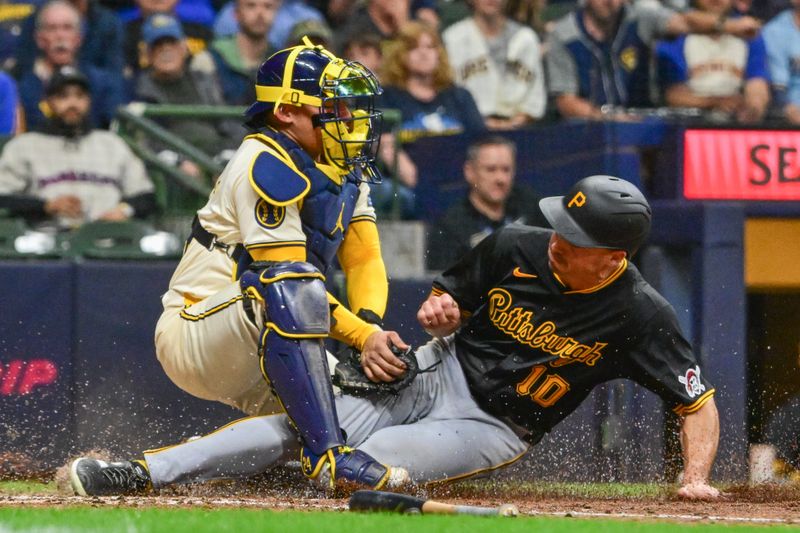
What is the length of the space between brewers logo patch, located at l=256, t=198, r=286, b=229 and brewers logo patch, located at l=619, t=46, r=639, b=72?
408 cm

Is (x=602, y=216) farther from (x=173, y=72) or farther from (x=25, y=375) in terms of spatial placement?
(x=173, y=72)

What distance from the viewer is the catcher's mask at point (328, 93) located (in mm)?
4586

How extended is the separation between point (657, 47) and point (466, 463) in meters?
4.04

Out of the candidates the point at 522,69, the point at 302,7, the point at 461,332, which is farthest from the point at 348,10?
the point at 461,332

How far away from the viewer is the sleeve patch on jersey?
4.34m

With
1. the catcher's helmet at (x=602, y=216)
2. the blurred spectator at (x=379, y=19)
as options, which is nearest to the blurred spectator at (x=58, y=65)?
the blurred spectator at (x=379, y=19)

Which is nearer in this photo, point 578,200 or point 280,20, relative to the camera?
point 578,200

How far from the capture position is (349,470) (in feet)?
13.9

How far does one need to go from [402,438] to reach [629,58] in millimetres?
4119

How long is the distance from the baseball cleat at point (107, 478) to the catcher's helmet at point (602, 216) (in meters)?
1.57

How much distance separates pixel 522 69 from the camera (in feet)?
27.3

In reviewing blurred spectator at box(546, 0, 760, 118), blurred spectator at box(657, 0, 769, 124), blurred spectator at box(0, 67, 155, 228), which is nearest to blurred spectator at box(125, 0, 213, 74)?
blurred spectator at box(0, 67, 155, 228)

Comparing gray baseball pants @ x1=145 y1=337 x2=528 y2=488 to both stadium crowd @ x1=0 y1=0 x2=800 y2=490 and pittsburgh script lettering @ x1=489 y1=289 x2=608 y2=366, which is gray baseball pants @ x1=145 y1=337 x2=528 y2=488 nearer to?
pittsburgh script lettering @ x1=489 y1=289 x2=608 y2=366

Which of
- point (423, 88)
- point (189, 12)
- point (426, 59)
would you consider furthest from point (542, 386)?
point (189, 12)
